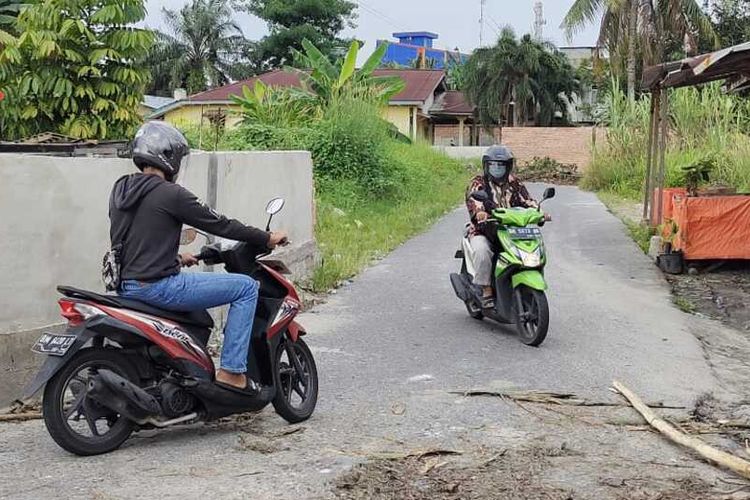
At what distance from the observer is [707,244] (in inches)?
461

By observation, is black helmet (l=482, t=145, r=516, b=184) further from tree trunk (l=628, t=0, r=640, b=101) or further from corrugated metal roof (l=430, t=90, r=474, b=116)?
corrugated metal roof (l=430, t=90, r=474, b=116)

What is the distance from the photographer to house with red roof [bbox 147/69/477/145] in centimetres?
3891

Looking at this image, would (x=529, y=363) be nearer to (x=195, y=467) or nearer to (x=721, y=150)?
(x=195, y=467)

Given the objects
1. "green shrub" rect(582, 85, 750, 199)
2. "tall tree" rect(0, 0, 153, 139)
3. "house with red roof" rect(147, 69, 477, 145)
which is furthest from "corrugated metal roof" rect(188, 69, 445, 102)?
"tall tree" rect(0, 0, 153, 139)

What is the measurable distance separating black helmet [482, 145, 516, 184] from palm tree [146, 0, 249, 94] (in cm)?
4591

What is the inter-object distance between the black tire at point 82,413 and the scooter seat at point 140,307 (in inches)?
9.8

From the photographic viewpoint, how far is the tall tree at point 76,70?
13.1m

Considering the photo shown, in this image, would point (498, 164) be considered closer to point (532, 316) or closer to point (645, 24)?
point (532, 316)

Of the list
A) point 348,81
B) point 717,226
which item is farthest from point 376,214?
→ point 717,226

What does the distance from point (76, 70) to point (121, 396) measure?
9.95 metres

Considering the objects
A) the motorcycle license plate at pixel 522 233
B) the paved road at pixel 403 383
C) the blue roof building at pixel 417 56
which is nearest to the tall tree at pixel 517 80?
the blue roof building at pixel 417 56

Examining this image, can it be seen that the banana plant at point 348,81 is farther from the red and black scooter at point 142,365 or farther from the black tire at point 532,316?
the red and black scooter at point 142,365

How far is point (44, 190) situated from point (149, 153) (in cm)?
129

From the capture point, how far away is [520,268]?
24.8 feet
